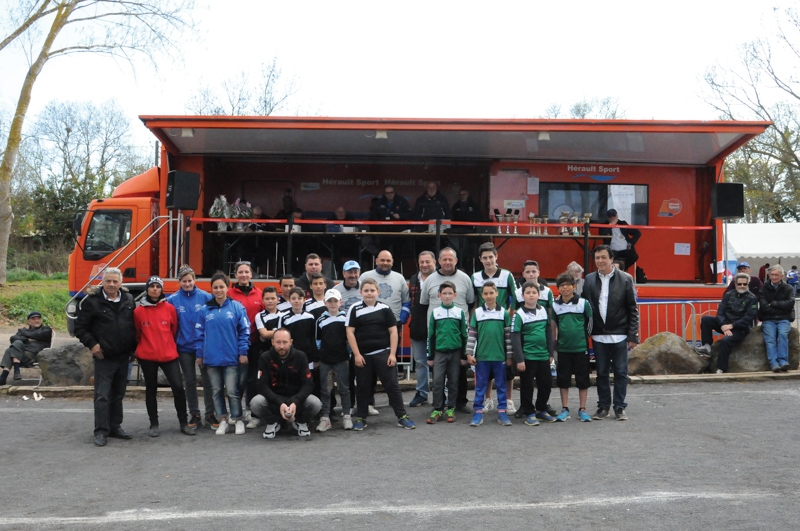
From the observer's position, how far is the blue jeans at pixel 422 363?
29.3 feet

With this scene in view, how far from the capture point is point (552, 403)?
9.05 meters

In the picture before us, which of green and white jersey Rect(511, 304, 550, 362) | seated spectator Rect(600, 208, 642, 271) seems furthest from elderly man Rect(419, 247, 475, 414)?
seated spectator Rect(600, 208, 642, 271)

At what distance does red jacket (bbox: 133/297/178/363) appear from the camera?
25.5ft

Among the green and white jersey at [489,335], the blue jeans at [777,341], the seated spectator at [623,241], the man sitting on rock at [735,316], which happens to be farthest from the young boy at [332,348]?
the seated spectator at [623,241]

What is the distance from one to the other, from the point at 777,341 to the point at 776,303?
Answer: 0.54 m

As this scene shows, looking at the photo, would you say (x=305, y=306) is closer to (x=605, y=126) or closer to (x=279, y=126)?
(x=279, y=126)

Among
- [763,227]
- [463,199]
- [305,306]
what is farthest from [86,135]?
[305,306]

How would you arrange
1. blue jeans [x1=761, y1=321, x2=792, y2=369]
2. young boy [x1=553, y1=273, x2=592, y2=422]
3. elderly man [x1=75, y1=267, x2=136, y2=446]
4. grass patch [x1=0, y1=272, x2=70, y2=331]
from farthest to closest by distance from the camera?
grass patch [x1=0, y1=272, x2=70, y2=331]
blue jeans [x1=761, y1=321, x2=792, y2=369]
young boy [x1=553, y1=273, x2=592, y2=422]
elderly man [x1=75, y1=267, x2=136, y2=446]

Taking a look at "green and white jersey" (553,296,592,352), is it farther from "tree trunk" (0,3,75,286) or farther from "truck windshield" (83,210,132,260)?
"tree trunk" (0,3,75,286)

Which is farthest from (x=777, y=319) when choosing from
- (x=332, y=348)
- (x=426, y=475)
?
(x=426, y=475)

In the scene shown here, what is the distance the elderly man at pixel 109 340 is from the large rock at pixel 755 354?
26.5 feet

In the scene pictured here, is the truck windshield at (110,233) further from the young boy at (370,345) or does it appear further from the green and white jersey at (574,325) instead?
the green and white jersey at (574,325)

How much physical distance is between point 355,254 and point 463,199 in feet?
7.11

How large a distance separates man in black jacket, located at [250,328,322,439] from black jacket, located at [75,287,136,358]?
143 centimetres
